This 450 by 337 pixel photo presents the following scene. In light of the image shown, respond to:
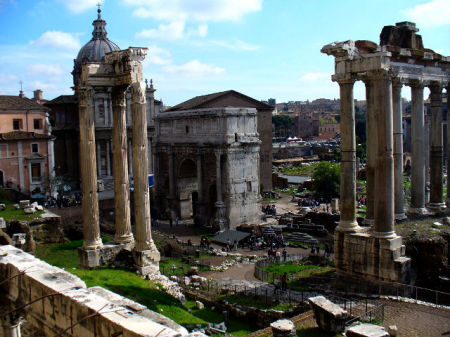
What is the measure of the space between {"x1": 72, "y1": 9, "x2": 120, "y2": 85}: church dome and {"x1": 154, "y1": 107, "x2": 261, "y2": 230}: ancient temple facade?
11.0 m

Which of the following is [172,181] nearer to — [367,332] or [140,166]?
[140,166]

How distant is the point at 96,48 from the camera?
48.7 meters

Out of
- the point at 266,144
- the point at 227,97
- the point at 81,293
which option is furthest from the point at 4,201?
the point at 266,144

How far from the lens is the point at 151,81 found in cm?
4762

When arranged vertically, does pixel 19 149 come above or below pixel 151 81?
below

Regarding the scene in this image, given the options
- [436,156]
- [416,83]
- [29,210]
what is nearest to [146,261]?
[416,83]

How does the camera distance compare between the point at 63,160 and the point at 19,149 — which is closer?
the point at 19,149

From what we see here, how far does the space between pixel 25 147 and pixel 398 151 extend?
2890cm

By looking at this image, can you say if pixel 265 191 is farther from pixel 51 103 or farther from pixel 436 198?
pixel 436 198

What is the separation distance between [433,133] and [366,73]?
21.3 ft

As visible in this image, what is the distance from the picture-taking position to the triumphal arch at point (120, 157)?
57.1 ft

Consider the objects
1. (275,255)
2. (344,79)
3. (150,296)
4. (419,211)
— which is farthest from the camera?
(275,255)

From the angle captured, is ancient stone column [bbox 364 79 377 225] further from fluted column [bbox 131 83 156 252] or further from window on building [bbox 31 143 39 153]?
window on building [bbox 31 143 39 153]

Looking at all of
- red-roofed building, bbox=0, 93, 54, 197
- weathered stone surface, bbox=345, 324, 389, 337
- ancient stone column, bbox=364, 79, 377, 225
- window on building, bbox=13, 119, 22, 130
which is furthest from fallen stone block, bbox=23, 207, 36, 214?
weathered stone surface, bbox=345, 324, 389, 337
